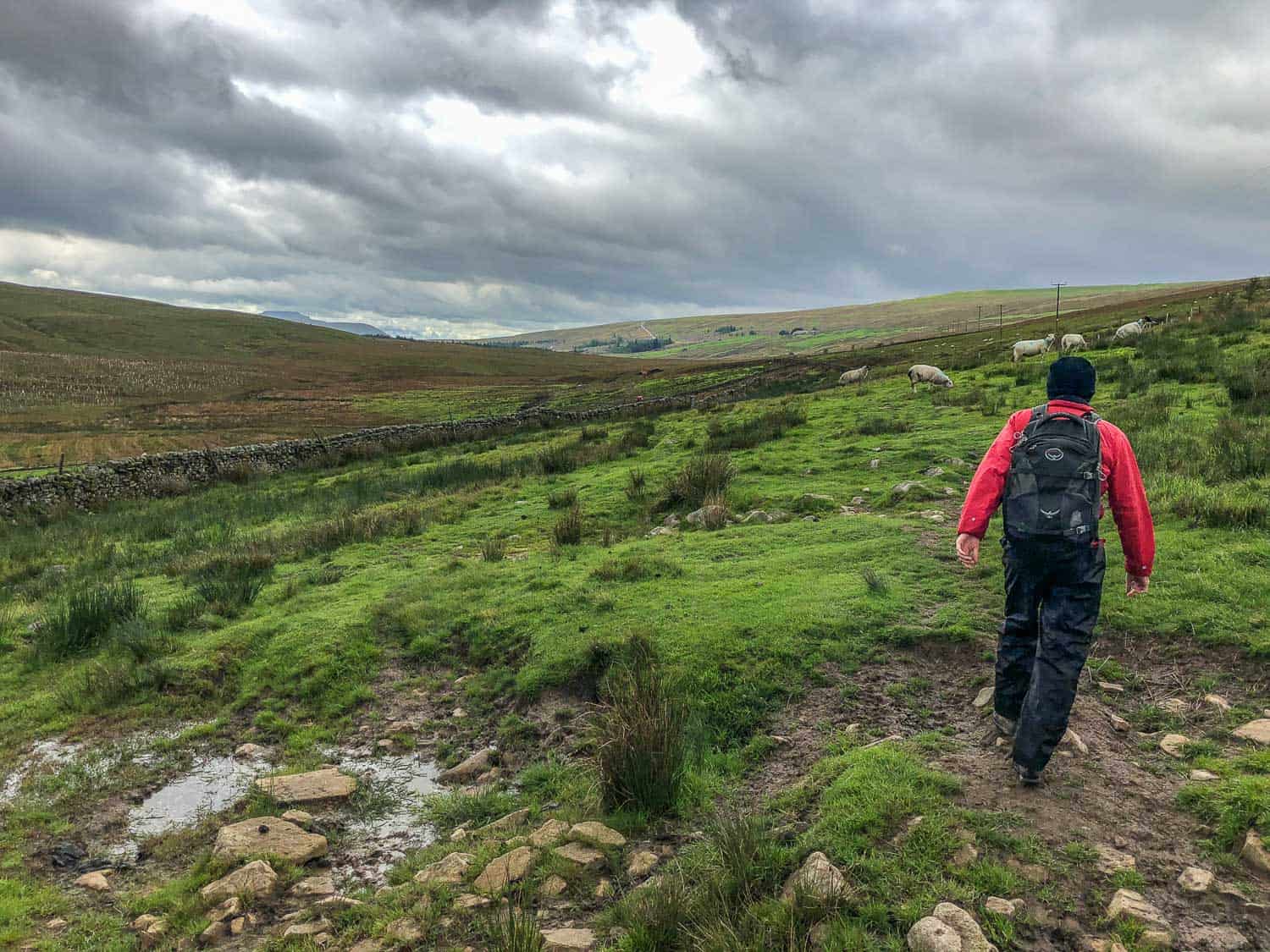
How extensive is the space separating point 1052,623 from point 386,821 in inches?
182

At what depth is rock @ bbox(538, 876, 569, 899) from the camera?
11.9 ft

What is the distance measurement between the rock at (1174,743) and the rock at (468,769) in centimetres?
469

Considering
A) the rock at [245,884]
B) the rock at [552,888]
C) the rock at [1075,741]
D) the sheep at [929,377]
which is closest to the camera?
the rock at [552,888]

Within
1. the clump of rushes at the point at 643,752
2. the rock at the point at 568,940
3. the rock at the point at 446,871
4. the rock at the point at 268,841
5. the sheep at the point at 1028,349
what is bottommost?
the rock at the point at 268,841

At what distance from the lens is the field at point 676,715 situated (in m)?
3.33

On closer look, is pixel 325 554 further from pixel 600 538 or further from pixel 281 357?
pixel 281 357

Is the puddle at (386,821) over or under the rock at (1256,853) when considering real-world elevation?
under

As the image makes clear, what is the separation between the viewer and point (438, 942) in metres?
3.36

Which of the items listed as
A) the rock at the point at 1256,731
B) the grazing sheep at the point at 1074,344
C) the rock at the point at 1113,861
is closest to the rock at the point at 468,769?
the rock at the point at 1113,861

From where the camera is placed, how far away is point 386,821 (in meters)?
4.78

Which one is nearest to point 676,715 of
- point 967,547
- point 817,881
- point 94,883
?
point 817,881

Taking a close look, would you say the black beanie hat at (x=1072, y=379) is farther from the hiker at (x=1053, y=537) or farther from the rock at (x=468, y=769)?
the rock at (x=468, y=769)

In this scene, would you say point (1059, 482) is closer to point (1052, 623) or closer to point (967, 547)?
point (967, 547)

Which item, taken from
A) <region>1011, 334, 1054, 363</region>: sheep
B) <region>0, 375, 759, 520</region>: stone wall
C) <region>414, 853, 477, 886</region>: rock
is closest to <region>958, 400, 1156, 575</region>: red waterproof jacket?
<region>414, 853, 477, 886</region>: rock
